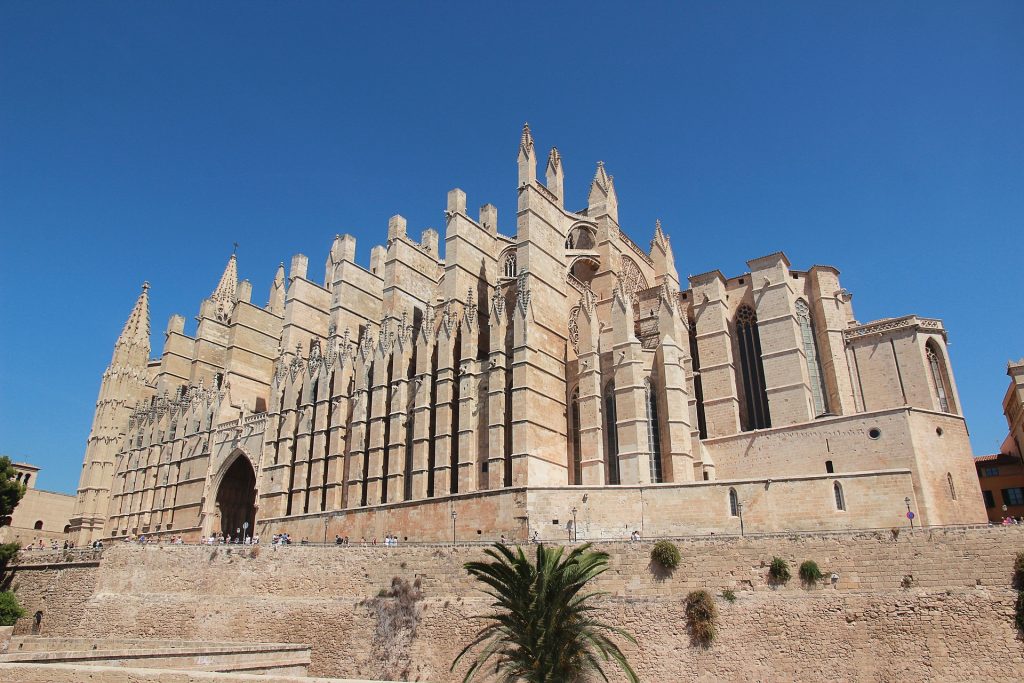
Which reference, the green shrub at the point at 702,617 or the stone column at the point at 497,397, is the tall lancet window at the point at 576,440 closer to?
the stone column at the point at 497,397

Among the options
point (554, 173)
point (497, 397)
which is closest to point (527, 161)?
point (554, 173)

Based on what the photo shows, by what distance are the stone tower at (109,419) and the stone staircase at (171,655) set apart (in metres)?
23.9

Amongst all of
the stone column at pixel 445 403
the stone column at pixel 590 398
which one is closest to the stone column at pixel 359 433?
the stone column at pixel 445 403

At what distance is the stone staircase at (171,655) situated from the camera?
51.1 ft

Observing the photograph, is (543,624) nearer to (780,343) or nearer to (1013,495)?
(780,343)

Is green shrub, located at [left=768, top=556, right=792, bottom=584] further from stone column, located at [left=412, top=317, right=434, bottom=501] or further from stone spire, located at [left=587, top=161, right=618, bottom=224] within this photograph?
stone spire, located at [left=587, top=161, right=618, bottom=224]

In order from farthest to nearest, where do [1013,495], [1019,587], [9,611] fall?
[1013,495] < [9,611] < [1019,587]

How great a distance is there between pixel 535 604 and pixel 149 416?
3574cm

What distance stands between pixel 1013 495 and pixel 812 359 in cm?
1055

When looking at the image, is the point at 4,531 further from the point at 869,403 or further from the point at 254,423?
the point at 869,403

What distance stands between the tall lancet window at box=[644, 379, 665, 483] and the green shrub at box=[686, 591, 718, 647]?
25.8 feet

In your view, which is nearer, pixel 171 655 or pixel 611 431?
pixel 171 655

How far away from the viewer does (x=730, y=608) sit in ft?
57.6

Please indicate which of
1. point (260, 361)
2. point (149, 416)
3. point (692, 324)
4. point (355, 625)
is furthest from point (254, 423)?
point (692, 324)
